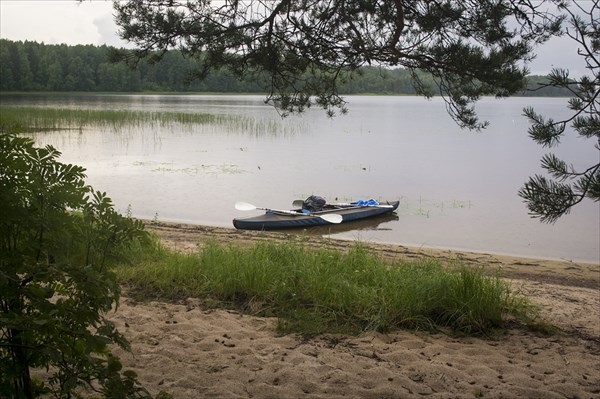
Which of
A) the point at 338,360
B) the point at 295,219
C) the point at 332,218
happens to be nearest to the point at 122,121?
the point at 295,219

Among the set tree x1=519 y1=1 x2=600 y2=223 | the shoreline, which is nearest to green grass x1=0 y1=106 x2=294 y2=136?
the shoreline

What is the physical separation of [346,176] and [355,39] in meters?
16.2

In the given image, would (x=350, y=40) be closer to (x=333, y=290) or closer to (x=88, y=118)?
(x=333, y=290)

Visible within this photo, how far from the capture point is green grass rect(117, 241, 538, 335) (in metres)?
5.05

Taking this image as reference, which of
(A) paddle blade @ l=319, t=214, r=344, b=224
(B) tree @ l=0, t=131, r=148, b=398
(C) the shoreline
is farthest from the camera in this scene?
(A) paddle blade @ l=319, t=214, r=344, b=224

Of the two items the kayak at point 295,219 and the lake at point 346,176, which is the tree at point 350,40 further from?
the kayak at point 295,219

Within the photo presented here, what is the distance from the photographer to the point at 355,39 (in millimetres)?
4867

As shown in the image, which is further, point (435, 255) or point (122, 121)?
point (122, 121)

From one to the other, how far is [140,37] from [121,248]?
302 centimetres

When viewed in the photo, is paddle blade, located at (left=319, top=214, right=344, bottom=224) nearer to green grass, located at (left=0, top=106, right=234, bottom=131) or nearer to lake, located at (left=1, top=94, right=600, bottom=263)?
lake, located at (left=1, top=94, right=600, bottom=263)

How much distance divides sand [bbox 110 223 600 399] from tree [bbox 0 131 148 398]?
146 centimetres

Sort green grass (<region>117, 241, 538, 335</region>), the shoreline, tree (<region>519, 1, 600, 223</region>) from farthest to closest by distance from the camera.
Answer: the shoreline < green grass (<region>117, 241, 538, 335</region>) < tree (<region>519, 1, 600, 223</region>)

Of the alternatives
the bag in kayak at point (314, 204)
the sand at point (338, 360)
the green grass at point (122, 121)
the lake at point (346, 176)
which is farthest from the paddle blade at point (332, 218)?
the green grass at point (122, 121)

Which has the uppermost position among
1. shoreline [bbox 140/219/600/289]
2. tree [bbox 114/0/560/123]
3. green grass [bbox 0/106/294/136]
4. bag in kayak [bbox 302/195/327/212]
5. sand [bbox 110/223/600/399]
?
tree [bbox 114/0/560/123]
